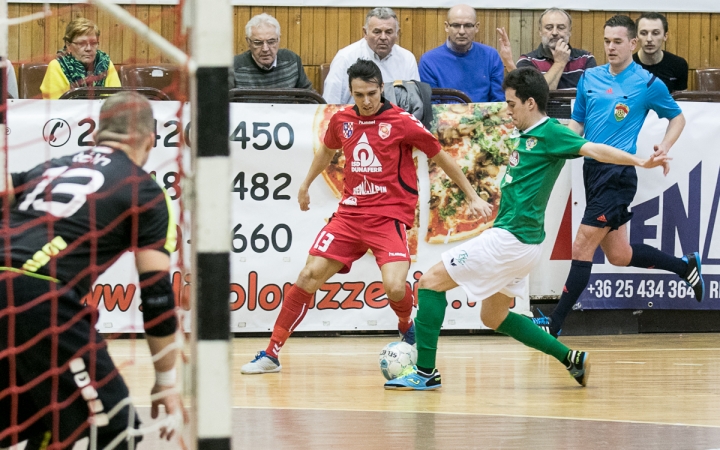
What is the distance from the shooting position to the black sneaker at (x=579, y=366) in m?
6.34

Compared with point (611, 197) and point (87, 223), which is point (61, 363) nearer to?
point (87, 223)

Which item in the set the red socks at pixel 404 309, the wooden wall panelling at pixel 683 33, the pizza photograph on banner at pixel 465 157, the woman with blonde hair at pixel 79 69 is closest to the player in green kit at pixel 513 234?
the red socks at pixel 404 309

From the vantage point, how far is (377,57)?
29.1ft

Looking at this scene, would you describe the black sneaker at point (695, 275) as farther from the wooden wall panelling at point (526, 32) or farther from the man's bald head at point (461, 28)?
the wooden wall panelling at point (526, 32)

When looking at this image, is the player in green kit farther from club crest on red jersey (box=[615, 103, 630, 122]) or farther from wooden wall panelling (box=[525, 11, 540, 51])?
wooden wall panelling (box=[525, 11, 540, 51])

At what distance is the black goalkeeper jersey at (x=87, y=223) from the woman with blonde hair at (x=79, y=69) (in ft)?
14.7

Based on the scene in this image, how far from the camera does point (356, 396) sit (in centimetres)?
601

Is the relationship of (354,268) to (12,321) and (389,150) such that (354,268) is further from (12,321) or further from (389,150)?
(12,321)

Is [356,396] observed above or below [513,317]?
below

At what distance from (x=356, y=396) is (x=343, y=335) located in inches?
102

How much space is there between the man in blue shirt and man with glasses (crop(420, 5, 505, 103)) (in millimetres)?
1042

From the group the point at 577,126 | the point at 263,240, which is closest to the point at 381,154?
the point at 263,240

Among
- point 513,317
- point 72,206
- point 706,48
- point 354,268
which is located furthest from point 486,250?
point 706,48

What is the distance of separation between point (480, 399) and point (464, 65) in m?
4.00
